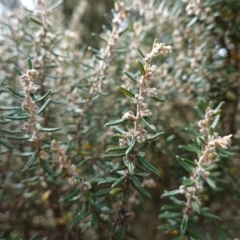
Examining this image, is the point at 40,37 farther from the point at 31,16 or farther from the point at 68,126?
the point at 68,126

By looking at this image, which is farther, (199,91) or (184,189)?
(199,91)

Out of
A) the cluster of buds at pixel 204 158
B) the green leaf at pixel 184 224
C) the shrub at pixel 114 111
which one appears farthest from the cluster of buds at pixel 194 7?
the green leaf at pixel 184 224

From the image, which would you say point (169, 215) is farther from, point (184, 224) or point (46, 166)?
point (46, 166)

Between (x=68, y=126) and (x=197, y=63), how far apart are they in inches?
17.4

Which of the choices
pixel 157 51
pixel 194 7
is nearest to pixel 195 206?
pixel 157 51

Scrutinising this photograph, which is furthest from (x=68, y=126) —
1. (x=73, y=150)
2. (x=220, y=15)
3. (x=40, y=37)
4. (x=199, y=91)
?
(x=220, y=15)

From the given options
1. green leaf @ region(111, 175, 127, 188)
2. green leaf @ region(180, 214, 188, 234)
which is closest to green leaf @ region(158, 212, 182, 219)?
green leaf @ region(180, 214, 188, 234)

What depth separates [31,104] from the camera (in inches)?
32.6

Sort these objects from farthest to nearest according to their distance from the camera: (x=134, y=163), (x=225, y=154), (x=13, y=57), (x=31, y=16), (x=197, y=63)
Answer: (x=13, y=57) < (x=197, y=63) < (x=31, y=16) < (x=225, y=154) < (x=134, y=163)

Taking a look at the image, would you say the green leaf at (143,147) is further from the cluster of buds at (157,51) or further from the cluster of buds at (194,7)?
the cluster of buds at (194,7)

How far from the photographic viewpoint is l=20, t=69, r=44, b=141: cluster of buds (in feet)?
2.58

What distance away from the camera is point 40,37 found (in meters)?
1.10

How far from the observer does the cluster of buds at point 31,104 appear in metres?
0.79

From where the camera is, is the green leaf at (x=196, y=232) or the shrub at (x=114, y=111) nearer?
the green leaf at (x=196, y=232)
